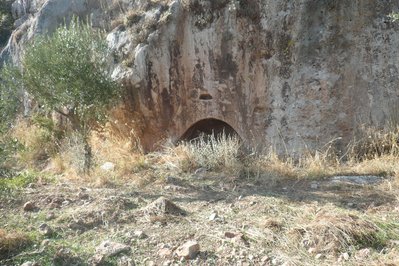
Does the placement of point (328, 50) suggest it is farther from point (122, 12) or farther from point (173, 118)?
point (122, 12)

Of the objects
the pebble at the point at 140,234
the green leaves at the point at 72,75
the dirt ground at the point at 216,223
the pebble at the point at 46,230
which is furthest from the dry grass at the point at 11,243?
the green leaves at the point at 72,75

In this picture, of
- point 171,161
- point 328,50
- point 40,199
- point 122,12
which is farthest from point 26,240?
point 122,12

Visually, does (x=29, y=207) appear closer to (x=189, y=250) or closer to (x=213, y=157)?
(x=189, y=250)

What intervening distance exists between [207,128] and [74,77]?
2.98 metres

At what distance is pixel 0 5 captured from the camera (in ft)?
58.9

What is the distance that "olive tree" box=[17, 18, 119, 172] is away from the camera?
8.36 meters

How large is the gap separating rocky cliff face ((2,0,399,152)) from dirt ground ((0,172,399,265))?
1.79 m

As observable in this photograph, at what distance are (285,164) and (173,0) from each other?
4.04 metres

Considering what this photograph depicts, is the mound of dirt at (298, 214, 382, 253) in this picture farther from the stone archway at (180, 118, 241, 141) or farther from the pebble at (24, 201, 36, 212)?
the stone archway at (180, 118, 241, 141)

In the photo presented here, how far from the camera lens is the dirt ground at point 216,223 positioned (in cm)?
433

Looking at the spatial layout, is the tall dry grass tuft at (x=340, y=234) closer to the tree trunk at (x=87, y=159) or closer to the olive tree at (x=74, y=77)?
the tree trunk at (x=87, y=159)

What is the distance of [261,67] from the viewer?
8602mm

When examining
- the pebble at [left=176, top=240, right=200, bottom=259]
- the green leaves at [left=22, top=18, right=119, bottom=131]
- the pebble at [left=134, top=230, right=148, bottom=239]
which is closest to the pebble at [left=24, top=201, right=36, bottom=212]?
the pebble at [left=134, top=230, right=148, bottom=239]

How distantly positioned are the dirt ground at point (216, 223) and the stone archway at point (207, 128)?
2741 mm
